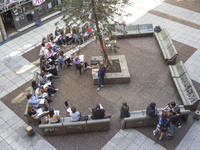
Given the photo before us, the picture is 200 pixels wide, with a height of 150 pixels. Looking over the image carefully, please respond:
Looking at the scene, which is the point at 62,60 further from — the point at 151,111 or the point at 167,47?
the point at 167,47

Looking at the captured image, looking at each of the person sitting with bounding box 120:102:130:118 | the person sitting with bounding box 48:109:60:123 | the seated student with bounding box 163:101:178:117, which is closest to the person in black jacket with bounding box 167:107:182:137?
the seated student with bounding box 163:101:178:117

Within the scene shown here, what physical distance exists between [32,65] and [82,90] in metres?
4.32

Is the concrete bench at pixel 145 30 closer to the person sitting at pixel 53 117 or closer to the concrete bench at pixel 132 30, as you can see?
the concrete bench at pixel 132 30

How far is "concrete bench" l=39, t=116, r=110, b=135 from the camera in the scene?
10242 mm

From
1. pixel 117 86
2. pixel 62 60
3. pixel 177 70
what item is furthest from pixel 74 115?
pixel 177 70

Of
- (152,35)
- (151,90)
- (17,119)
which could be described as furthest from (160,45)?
(17,119)

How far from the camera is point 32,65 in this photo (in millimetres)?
15086

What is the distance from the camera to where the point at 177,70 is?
13266 millimetres

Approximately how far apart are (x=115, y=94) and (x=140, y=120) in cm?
256

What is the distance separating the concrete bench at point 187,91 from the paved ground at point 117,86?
443mm

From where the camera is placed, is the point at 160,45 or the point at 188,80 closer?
the point at 188,80

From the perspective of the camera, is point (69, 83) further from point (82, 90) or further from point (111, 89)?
point (111, 89)

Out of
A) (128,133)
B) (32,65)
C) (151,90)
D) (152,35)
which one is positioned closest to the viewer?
(128,133)

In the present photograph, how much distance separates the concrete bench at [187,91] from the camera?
441 inches
